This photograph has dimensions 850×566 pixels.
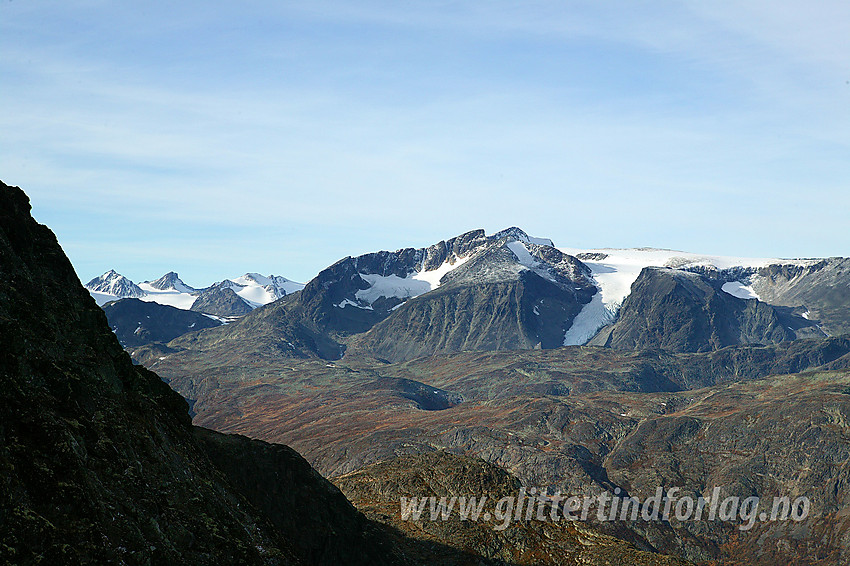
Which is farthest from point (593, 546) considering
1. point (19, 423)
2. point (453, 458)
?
point (19, 423)

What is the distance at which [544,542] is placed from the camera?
207 ft

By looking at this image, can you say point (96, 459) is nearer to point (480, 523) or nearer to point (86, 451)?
point (86, 451)

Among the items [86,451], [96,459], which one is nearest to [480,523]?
[96,459]

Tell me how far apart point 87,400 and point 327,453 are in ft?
577

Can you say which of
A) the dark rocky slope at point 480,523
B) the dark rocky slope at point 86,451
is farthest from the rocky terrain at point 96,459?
the dark rocky slope at point 480,523

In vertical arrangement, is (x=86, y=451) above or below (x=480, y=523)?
above

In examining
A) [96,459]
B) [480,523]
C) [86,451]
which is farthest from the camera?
[480,523]

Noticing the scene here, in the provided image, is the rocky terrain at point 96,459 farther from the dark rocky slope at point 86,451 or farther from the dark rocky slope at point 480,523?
the dark rocky slope at point 480,523

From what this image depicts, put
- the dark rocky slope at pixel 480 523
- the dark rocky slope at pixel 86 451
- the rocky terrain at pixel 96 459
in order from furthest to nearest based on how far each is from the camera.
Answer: the dark rocky slope at pixel 480 523, the rocky terrain at pixel 96 459, the dark rocky slope at pixel 86 451

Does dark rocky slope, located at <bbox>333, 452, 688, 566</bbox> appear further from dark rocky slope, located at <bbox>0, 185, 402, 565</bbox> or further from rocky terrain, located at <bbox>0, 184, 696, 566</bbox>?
dark rocky slope, located at <bbox>0, 185, 402, 565</bbox>

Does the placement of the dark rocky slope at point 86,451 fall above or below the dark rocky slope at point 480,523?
above

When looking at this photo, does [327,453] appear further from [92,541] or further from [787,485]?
[92,541]

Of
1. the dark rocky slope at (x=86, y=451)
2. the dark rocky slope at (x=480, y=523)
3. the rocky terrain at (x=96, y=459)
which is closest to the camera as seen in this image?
the dark rocky slope at (x=86, y=451)

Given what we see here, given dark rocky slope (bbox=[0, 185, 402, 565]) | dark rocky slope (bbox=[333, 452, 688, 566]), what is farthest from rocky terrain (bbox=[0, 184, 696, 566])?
dark rocky slope (bbox=[333, 452, 688, 566])
